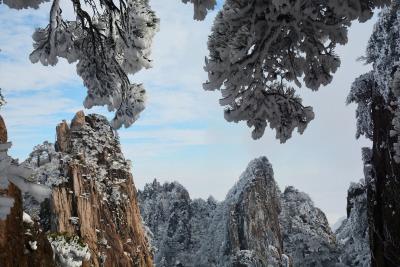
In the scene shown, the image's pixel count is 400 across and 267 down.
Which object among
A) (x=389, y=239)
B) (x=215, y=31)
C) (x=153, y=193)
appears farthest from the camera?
(x=153, y=193)

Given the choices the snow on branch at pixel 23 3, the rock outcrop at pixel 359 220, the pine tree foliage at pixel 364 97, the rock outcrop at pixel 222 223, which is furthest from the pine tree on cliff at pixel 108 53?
the rock outcrop at pixel 222 223

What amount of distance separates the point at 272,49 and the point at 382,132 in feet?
39.6

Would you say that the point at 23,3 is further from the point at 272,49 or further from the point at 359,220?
the point at 359,220

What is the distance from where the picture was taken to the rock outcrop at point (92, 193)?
21.0 meters

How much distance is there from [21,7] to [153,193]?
57.1m

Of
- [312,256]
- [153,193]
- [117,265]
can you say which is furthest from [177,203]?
[117,265]

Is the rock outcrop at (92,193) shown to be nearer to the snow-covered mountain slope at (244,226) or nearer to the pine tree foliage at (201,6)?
the snow-covered mountain slope at (244,226)

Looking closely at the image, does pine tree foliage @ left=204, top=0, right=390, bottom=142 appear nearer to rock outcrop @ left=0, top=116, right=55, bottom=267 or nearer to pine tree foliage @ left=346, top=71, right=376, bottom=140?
rock outcrop @ left=0, top=116, right=55, bottom=267

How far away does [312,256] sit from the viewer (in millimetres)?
33625

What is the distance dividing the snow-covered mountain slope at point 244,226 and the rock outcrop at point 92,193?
12.7 metres

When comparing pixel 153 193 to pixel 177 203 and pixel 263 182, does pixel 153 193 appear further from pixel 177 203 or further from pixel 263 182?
pixel 263 182

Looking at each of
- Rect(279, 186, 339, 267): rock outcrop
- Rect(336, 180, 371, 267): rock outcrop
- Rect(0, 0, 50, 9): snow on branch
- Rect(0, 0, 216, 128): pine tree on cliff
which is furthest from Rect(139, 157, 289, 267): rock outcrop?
Rect(0, 0, 50, 9): snow on branch

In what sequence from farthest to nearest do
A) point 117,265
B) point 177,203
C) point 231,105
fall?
point 177,203 < point 117,265 < point 231,105

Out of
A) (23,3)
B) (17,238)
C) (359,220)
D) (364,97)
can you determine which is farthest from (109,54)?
(359,220)
